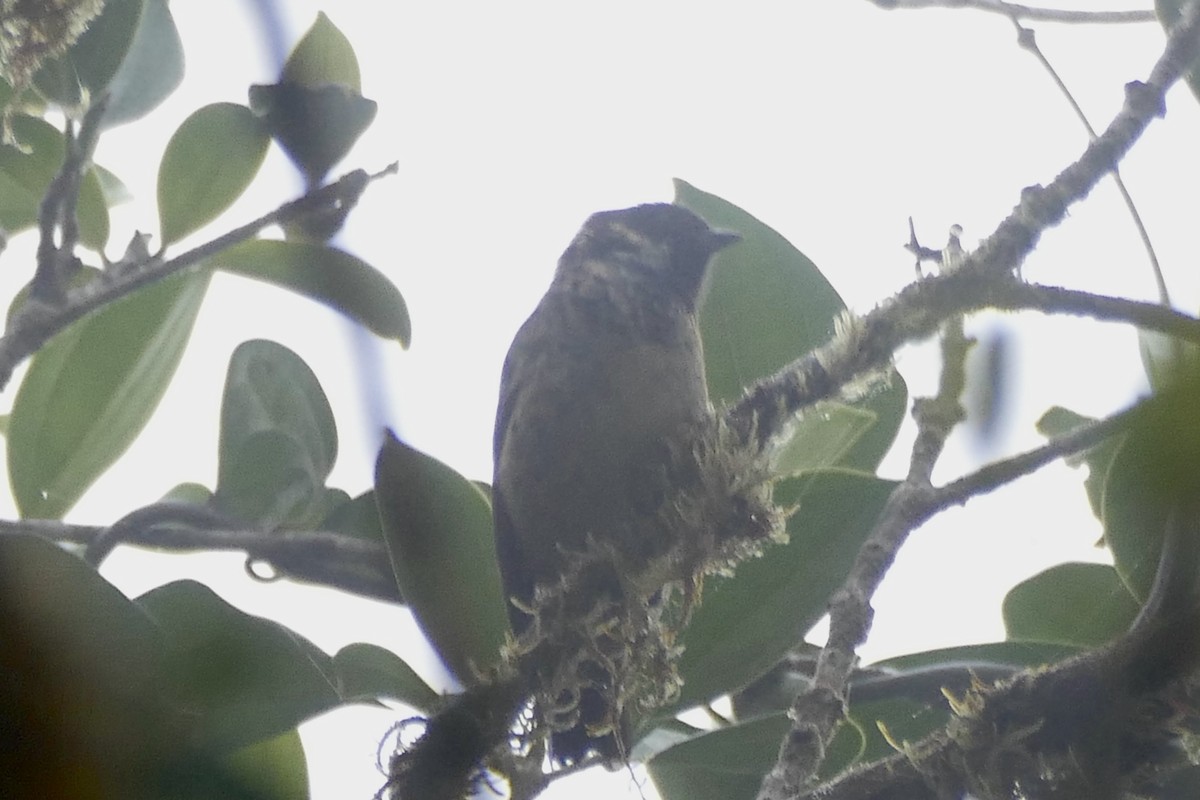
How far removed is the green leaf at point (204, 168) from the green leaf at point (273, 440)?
0.22 metres

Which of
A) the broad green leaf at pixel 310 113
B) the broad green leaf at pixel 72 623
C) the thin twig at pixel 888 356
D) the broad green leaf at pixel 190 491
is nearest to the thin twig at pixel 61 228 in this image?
the broad green leaf at pixel 310 113

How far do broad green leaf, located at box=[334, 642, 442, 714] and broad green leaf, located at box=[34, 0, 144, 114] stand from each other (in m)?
0.88

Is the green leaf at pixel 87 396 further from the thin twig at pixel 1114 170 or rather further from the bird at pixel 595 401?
the thin twig at pixel 1114 170

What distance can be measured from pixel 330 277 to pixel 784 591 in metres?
0.72

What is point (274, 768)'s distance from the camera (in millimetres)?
1398

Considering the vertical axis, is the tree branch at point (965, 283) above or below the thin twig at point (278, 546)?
above

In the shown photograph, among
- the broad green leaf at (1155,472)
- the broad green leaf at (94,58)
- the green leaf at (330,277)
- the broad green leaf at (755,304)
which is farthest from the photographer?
the broad green leaf at (755,304)

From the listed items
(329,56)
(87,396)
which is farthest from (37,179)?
(329,56)

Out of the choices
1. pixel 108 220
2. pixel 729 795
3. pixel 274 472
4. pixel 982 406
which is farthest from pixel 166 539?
pixel 982 406

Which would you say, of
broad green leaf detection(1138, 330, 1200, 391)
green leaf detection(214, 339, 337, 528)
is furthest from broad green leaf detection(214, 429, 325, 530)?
broad green leaf detection(1138, 330, 1200, 391)

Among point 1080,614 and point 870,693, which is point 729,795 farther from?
point 1080,614

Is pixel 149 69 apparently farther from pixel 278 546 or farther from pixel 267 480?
pixel 278 546

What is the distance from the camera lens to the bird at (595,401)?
2037 mm

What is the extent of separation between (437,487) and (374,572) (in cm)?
20
